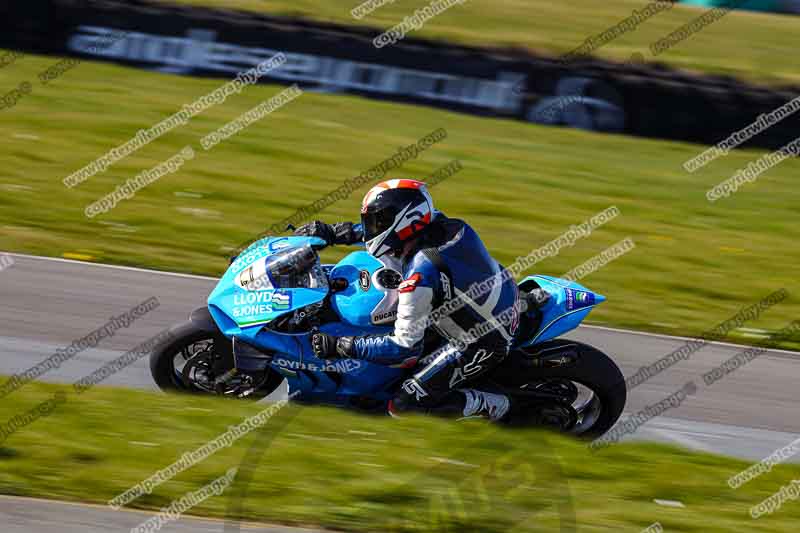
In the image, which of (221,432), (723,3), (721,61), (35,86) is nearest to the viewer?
(221,432)

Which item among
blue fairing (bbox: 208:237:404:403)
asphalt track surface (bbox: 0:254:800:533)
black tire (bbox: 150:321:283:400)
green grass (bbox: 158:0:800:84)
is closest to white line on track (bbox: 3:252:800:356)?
asphalt track surface (bbox: 0:254:800:533)

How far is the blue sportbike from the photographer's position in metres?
7.24

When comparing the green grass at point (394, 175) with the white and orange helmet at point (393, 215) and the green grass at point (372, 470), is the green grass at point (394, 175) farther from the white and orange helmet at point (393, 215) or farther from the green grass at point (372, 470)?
the white and orange helmet at point (393, 215)

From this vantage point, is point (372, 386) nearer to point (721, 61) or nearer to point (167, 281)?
point (167, 281)

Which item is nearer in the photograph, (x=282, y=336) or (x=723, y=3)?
(x=282, y=336)

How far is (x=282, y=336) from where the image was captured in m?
7.28

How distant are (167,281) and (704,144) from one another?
10.7 metres

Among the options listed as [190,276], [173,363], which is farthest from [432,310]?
[190,276]

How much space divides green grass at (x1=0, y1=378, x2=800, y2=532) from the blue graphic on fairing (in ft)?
0.96

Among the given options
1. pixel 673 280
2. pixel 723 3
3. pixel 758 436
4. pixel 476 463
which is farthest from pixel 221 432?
pixel 723 3

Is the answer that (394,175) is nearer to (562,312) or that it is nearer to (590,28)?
(562,312)

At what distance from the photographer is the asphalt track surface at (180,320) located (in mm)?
8469

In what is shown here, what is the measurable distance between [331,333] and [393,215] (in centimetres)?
94

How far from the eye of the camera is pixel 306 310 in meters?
7.29
